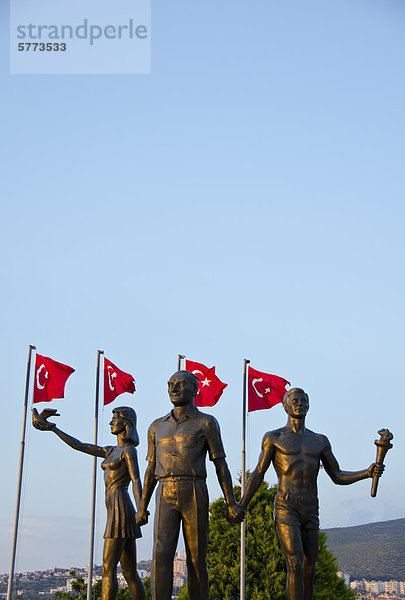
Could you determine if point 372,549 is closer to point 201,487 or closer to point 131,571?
point 131,571

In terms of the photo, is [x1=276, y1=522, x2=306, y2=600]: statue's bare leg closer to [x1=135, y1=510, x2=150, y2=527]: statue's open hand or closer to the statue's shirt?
the statue's shirt

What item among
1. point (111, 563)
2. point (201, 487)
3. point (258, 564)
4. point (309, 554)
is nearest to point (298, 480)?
point (309, 554)

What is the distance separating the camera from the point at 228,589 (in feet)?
89.2

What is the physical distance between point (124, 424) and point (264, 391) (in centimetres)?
1283

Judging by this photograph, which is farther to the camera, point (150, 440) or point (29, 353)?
point (29, 353)

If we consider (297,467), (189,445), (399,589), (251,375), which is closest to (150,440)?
(189,445)

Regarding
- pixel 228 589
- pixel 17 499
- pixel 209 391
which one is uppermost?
pixel 209 391

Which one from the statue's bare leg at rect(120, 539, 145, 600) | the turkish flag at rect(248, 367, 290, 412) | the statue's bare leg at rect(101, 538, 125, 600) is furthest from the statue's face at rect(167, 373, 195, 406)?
the turkish flag at rect(248, 367, 290, 412)

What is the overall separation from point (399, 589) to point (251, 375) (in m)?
38.4

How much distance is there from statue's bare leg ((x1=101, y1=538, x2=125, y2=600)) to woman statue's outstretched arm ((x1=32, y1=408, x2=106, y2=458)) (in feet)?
4.11

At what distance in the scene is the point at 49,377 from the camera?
74.9 ft

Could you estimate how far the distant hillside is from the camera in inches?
2377

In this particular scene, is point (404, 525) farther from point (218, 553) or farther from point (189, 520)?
point (189, 520)

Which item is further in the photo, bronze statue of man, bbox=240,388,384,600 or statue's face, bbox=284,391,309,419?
statue's face, bbox=284,391,309,419
